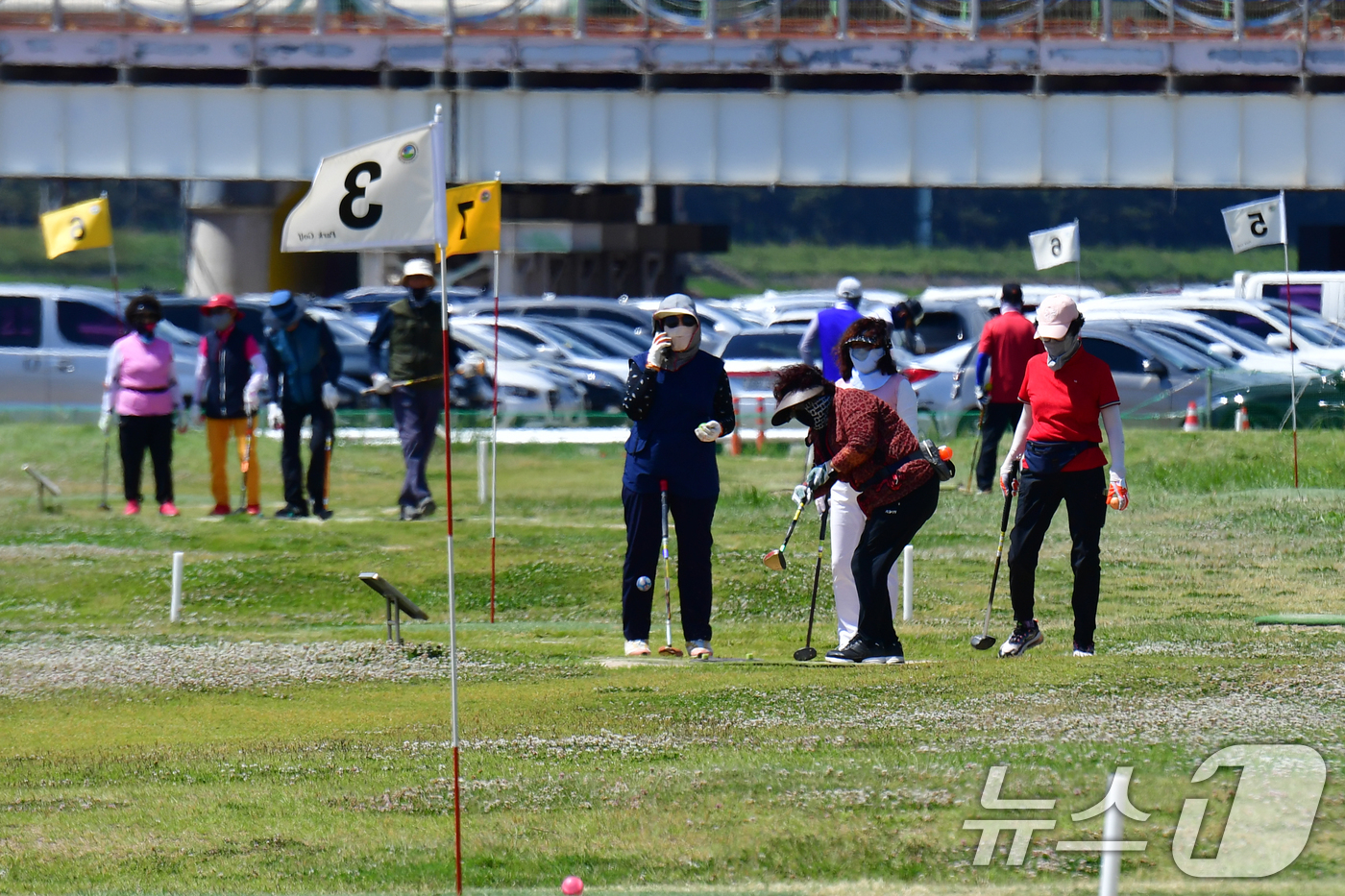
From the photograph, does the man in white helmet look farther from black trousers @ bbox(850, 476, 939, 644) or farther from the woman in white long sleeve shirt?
black trousers @ bbox(850, 476, 939, 644)

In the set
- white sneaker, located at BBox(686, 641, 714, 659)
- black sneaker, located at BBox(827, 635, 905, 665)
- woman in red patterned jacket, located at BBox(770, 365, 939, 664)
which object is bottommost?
white sneaker, located at BBox(686, 641, 714, 659)

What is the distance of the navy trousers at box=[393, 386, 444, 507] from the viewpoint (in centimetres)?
1819

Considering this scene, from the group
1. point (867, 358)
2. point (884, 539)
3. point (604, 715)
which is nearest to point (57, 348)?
point (867, 358)

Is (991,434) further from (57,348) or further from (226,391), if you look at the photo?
(57,348)

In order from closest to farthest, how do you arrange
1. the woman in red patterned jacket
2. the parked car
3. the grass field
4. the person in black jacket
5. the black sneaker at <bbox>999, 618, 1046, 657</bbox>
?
the grass field
the woman in red patterned jacket
the black sneaker at <bbox>999, 618, 1046, 657</bbox>
the person in black jacket
the parked car

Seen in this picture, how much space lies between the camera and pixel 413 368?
18.1 meters

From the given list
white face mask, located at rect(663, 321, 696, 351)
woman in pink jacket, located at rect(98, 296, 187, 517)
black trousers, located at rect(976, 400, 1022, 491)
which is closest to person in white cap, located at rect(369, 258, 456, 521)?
woman in pink jacket, located at rect(98, 296, 187, 517)

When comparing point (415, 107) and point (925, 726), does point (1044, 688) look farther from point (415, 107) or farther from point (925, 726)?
point (415, 107)

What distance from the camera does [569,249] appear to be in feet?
182

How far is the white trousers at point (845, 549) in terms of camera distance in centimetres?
1096

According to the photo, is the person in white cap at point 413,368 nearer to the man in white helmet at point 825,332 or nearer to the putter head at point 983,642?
the man in white helmet at point 825,332

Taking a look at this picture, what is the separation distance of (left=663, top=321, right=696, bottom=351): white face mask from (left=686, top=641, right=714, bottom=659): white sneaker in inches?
61.9

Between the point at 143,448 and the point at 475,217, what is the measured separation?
5.95 metres

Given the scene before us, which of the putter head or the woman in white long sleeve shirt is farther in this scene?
the putter head
